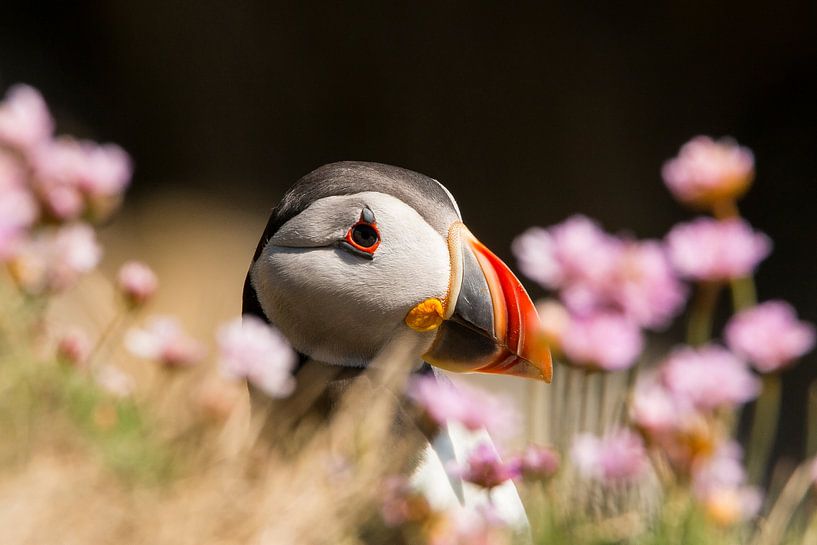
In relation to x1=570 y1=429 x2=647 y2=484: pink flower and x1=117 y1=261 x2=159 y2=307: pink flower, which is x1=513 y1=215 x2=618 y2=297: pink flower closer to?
x1=570 y1=429 x2=647 y2=484: pink flower

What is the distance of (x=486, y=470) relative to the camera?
1.53 metres

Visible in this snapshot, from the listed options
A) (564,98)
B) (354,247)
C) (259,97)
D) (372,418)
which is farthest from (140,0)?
(372,418)

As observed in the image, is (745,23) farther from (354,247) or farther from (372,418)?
(372,418)

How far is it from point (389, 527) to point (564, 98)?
5836 millimetres

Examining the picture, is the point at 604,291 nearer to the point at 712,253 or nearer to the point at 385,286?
the point at 712,253

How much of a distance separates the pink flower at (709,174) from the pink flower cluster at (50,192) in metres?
0.88

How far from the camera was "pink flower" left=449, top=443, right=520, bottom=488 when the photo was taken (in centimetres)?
153

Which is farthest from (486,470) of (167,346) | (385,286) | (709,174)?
(385,286)

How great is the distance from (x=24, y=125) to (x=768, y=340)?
3.86ft

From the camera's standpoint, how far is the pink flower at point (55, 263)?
178 centimetres

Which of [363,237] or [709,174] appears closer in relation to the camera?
[709,174]

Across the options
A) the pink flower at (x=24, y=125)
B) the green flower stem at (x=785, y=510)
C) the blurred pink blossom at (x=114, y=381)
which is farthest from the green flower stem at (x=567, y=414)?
the pink flower at (x=24, y=125)

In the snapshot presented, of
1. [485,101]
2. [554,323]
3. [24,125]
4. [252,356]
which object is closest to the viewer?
[252,356]

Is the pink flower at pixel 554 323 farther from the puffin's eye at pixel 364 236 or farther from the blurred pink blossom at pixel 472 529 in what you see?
the puffin's eye at pixel 364 236
